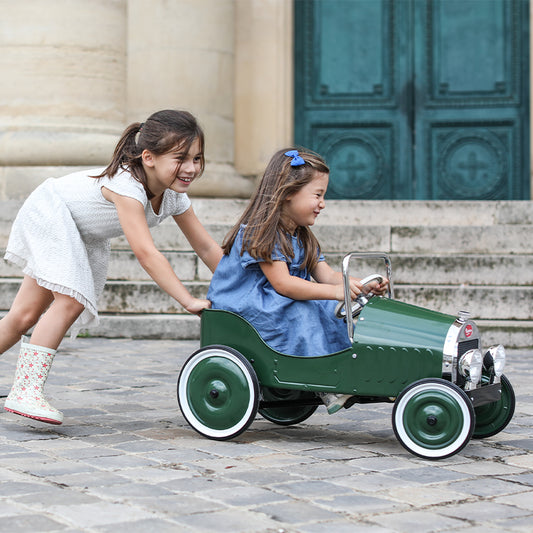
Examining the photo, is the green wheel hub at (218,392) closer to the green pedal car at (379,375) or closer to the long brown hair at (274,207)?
the green pedal car at (379,375)

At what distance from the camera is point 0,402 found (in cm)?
426

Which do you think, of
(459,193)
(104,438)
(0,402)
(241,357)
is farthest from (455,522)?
(459,193)

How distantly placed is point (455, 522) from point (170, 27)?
297 inches

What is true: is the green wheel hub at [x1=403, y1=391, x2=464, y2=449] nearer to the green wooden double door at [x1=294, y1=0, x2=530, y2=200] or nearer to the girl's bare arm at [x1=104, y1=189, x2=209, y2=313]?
the girl's bare arm at [x1=104, y1=189, x2=209, y2=313]

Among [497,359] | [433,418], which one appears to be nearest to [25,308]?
[433,418]

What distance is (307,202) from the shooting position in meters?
3.60

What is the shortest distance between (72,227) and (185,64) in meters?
5.86

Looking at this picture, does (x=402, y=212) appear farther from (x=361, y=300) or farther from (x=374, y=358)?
(x=374, y=358)

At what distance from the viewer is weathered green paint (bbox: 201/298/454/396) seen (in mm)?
3328

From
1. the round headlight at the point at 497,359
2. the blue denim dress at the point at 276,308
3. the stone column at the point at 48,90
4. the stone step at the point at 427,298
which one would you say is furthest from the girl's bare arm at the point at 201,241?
the stone column at the point at 48,90

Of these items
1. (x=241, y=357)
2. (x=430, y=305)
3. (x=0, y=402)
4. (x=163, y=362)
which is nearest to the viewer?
(x=241, y=357)

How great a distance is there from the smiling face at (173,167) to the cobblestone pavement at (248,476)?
89 cm

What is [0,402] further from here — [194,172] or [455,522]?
[455,522]

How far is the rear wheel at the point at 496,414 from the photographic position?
3.56 meters
